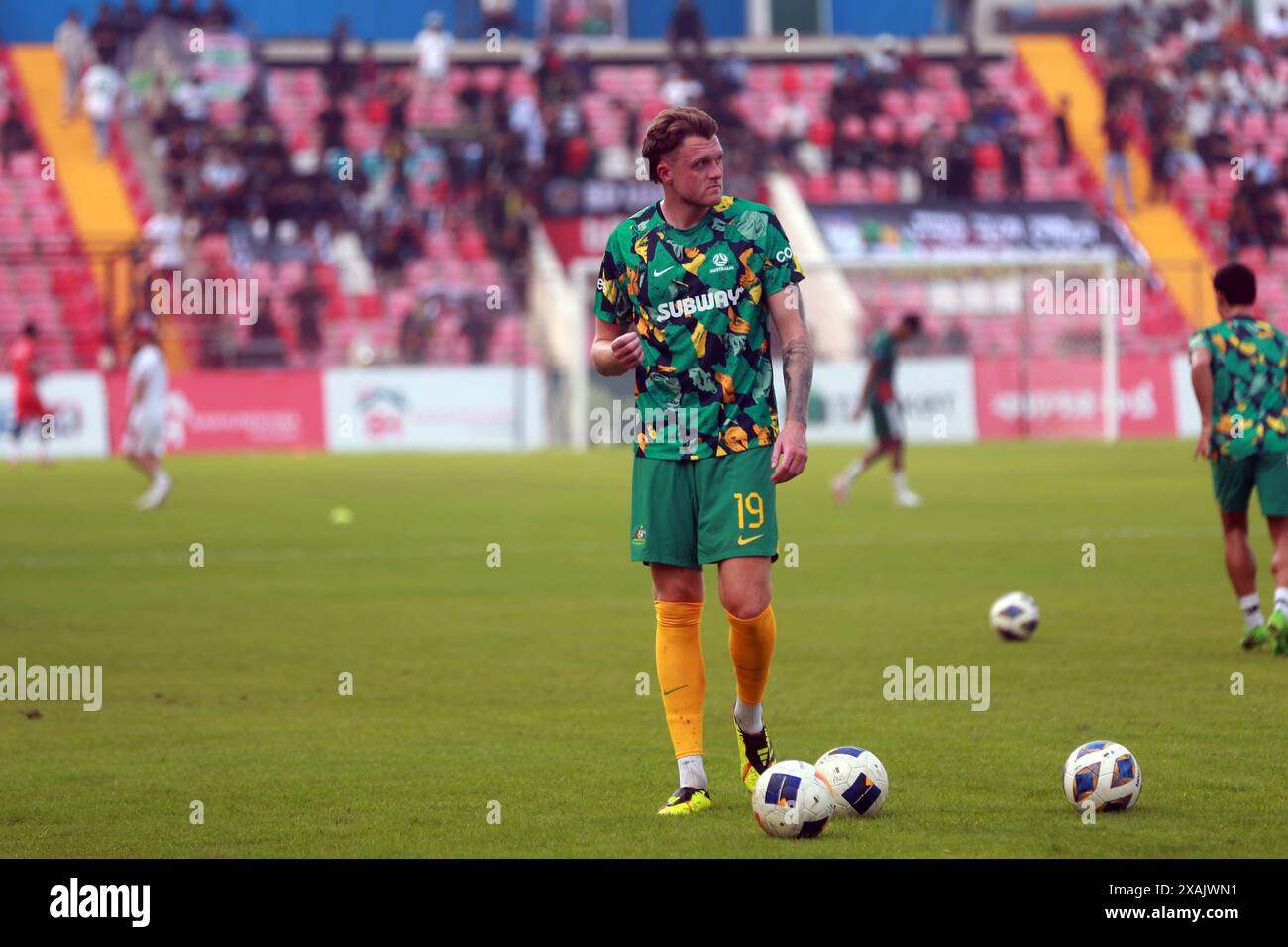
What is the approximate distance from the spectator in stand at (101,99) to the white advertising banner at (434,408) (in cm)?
1119

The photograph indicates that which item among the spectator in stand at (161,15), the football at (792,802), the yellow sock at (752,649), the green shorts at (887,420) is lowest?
the football at (792,802)

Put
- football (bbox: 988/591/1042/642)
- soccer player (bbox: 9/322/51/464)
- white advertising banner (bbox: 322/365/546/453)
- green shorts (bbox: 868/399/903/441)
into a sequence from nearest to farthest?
football (bbox: 988/591/1042/642) < green shorts (bbox: 868/399/903/441) < soccer player (bbox: 9/322/51/464) < white advertising banner (bbox: 322/365/546/453)

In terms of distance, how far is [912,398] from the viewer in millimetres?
36688

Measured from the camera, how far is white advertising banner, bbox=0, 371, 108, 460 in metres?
35.1

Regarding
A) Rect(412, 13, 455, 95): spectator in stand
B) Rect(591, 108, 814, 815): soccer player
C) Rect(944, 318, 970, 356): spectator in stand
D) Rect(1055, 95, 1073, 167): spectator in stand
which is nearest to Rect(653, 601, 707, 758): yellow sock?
Rect(591, 108, 814, 815): soccer player

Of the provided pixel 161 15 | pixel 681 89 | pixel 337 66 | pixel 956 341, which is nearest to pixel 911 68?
pixel 681 89

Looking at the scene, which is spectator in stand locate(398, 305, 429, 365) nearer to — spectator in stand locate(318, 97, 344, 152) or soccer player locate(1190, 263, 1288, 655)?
spectator in stand locate(318, 97, 344, 152)

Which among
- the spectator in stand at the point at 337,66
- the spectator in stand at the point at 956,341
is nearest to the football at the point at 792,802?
the spectator in stand at the point at 956,341

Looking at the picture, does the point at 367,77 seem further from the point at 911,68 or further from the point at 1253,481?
the point at 1253,481

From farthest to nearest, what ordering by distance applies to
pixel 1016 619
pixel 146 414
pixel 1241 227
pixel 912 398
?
1. pixel 1241 227
2. pixel 912 398
3. pixel 146 414
4. pixel 1016 619

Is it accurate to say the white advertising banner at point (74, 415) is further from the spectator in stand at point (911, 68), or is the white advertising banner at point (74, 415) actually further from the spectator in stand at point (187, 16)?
the spectator in stand at point (911, 68)

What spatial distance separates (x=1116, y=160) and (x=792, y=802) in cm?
4078

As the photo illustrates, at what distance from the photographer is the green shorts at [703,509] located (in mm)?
6898

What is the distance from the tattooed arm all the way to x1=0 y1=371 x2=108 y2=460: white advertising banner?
2969 cm
